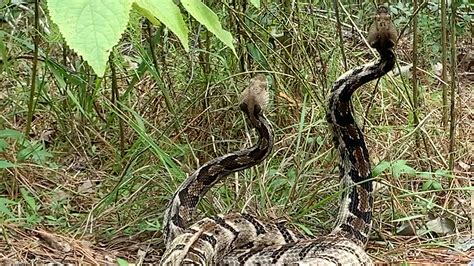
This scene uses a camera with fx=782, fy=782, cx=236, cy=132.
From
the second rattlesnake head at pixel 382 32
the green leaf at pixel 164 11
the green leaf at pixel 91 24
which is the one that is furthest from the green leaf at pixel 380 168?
the green leaf at pixel 91 24

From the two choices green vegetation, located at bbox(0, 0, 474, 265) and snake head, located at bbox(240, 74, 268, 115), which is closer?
snake head, located at bbox(240, 74, 268, 115)

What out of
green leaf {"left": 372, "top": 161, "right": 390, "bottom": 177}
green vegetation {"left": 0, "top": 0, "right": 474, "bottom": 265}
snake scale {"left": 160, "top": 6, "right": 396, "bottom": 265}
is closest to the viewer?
snake scale {"left": 160, "top": 6, "right": 396, "bottom": 265}

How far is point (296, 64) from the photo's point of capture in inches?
194

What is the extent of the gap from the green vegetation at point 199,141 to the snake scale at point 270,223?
14 cm

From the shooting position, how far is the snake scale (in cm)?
350

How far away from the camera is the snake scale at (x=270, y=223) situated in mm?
3496

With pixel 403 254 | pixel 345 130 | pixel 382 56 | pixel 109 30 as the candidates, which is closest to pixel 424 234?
pixel 403 254

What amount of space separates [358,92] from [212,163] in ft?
4.68

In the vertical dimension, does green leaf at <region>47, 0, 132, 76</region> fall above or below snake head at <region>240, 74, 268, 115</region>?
above

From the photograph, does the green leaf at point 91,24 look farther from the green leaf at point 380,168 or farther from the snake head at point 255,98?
the green leaf at point 380,168

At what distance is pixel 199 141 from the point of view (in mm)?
4637

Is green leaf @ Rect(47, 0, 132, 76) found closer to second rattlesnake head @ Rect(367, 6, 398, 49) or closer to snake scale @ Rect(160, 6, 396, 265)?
snake scale @ Rect(160, 6, 396, 265)

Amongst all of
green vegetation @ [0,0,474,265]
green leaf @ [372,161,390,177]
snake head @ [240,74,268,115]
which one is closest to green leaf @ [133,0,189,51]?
snake head @ [240,74,268,115]

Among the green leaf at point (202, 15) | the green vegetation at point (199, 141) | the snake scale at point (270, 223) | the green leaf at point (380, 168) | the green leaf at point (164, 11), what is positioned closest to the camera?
the green leaf at point (164, 11)
